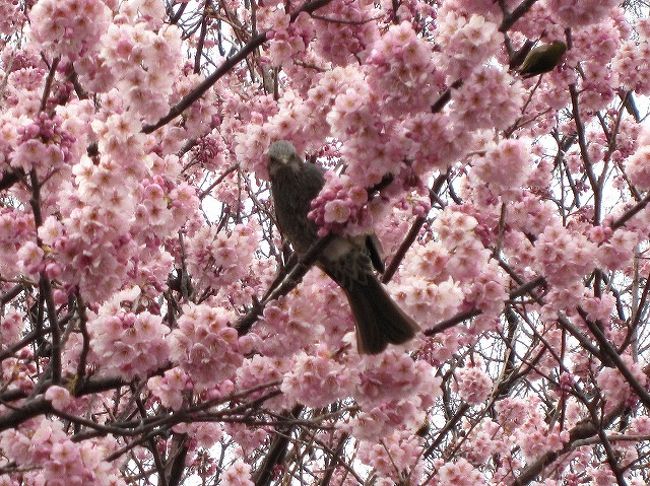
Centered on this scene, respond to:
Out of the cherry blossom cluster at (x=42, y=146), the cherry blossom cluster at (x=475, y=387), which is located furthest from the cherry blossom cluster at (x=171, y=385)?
the cherry blossom cluster at (x=475, y=387)

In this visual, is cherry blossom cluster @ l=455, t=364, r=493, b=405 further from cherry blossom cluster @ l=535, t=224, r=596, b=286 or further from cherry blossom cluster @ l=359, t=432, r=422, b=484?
cherry blossom cluster @ l=535, t=224, r=596, b=286

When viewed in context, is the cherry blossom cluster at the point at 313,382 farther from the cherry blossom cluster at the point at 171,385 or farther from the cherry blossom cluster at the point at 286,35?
the cherry blossom cluster at the point at 286,35

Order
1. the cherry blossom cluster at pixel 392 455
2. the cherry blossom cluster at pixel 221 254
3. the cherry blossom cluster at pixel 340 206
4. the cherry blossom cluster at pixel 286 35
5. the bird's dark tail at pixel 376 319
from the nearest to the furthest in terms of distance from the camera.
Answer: the cherry blossom cluster at pixel 340 206
the bird's dark tail at pixel 376 319
the cherry blossom cluster at pixel 286 35
the cherry blossom cluster at pixel 221 254
the cherry blossom cluster at pixel 392 455

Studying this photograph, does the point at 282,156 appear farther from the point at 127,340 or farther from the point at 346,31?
the point at 127,340

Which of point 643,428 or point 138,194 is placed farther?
point 643,428

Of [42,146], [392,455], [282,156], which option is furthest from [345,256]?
[392,455]

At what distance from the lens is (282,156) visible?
9.14 ft

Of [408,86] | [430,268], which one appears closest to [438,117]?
[408,86]

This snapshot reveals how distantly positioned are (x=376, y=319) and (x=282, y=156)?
768 millimetres

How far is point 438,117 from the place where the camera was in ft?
6.10

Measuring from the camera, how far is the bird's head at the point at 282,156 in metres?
2.74

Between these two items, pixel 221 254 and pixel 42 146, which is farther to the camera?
pixel 221 254

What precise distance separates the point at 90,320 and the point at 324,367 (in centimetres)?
77

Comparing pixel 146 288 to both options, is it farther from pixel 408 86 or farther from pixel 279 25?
pixel 408 86
